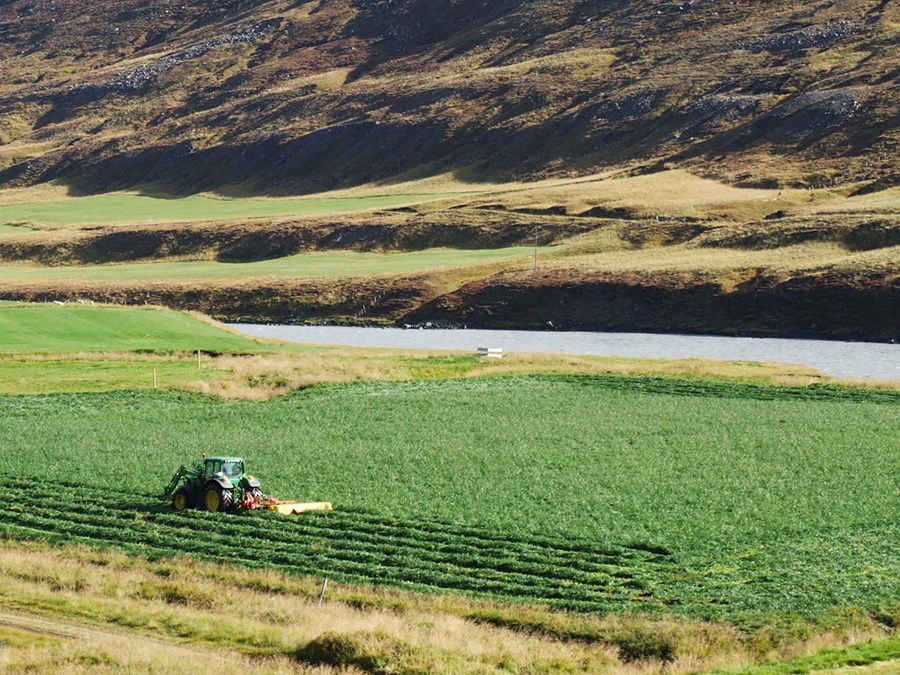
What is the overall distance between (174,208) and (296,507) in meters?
154

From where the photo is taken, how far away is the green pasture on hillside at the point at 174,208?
163 meters

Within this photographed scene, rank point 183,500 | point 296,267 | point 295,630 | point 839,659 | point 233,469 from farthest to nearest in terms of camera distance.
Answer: point 296,267 < point 233,469 < point 183,500 < point 295,630 < point 839,659

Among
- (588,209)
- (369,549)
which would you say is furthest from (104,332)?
(588,209)

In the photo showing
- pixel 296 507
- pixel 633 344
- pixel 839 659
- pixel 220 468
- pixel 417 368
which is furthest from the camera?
pixel 633 344

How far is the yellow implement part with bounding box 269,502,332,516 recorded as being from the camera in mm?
32812

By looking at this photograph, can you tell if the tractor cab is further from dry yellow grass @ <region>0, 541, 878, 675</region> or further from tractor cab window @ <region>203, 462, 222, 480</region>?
dry yellow grass @ <region>0, 541, 878, 675</region>

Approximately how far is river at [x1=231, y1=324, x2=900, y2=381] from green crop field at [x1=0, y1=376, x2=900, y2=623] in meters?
23.1

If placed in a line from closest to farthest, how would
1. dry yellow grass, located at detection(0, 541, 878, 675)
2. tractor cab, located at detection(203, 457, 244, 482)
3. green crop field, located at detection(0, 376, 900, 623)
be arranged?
1. dry yellow grass, located at detection(0, 541, 878, 675)
2. green crop field, located at detection(0, 376, 900, 623)
3. tractor cab, located at detection(203, 457, 244, 482)

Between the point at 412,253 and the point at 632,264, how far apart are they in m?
28.2

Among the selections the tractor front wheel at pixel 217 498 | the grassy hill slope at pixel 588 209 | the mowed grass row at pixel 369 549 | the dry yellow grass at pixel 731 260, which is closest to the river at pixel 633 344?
the grassy hill slope at pixel 588 209

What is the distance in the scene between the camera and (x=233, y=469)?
3425 centimetres

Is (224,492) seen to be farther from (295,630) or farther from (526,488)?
(295,630)

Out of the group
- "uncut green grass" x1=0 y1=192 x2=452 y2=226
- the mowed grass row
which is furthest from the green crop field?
"uncut green grass" x1=0 y1=192 x2=452 y2=226

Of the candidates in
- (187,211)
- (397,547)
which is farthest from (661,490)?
(187,211)
